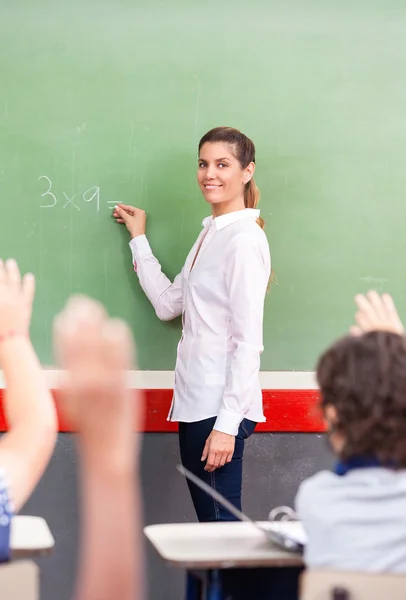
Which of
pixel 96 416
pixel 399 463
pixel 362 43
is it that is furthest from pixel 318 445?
pixel 96 416

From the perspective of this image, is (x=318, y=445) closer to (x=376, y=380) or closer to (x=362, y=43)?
(x=362, y=43)

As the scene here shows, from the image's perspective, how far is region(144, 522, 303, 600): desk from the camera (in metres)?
1.60

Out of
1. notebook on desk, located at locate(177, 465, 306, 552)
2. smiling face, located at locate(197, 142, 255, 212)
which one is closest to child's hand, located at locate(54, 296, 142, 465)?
notebook on desk, located at locate(177, 465, 306, 552)

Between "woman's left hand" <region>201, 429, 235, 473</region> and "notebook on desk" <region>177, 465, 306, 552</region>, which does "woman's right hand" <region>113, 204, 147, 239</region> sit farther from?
"notebook on desk" <region>177, 465, 306, 552</region>

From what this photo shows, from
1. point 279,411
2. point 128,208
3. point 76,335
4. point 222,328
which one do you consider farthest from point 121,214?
point 76,335

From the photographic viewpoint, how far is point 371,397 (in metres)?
1.47

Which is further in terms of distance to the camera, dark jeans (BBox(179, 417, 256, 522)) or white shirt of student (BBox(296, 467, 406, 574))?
dark jeans (BBox(179, 417, 256, 522))

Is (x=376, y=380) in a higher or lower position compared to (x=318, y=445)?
higher

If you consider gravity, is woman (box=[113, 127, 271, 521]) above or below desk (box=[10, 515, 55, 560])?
above

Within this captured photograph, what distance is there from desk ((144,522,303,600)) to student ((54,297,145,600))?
1.19 metres

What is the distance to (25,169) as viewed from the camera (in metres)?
2.99

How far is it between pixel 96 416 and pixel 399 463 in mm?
1121

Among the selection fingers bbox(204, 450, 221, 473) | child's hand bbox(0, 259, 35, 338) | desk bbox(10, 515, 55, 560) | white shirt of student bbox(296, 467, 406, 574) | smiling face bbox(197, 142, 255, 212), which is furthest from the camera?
smiling face bbox(197, 142, 255, 212)

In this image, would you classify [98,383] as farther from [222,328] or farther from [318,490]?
[222,328]
